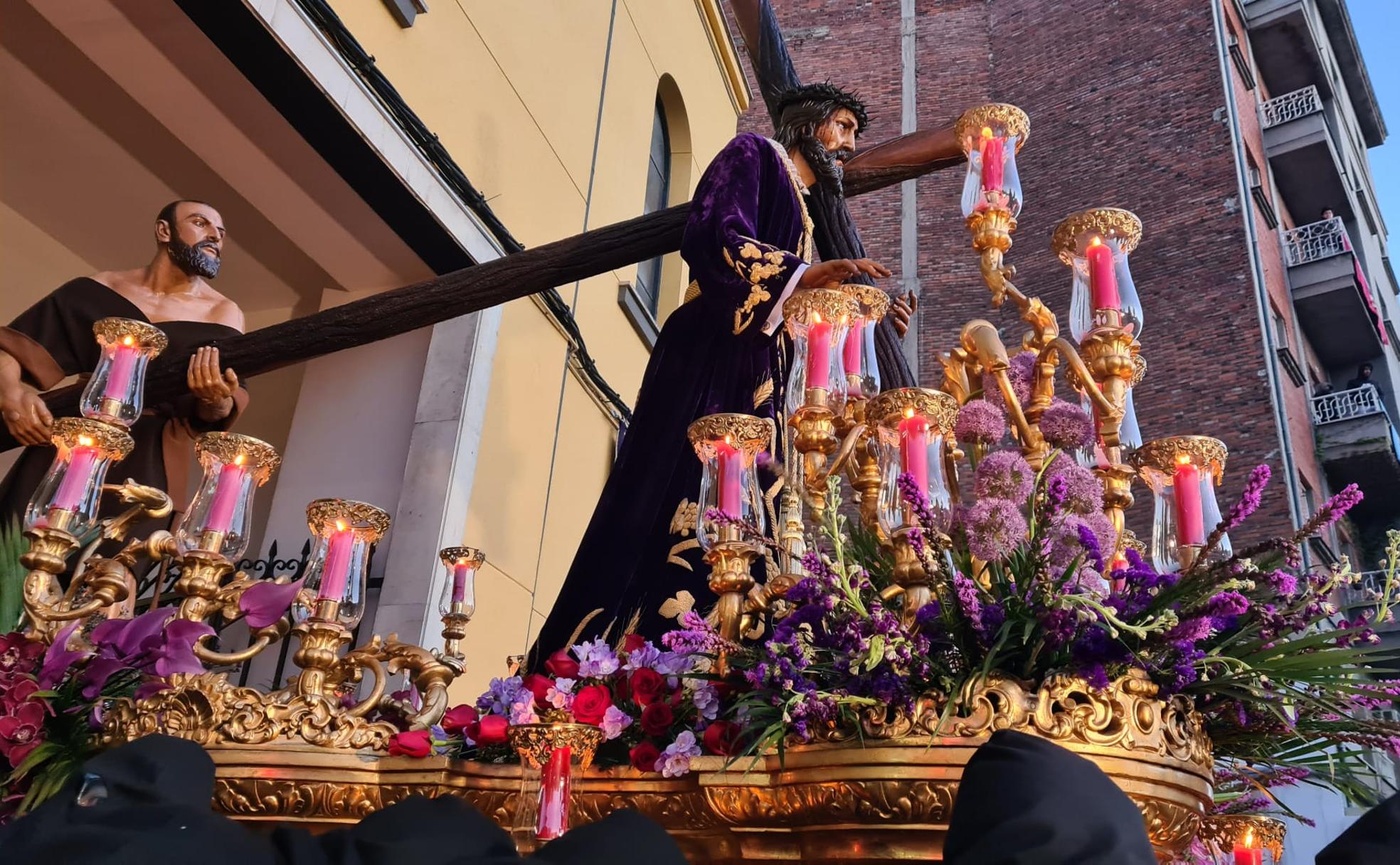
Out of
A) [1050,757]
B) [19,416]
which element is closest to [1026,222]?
[19,416]

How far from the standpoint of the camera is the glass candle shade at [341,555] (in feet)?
7.27

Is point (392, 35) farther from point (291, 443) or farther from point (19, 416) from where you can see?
point (19, 416)

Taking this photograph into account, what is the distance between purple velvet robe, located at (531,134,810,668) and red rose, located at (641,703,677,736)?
2.02 feet

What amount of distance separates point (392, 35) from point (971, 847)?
16.0 feet

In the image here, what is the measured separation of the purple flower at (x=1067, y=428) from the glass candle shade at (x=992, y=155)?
0.66 m

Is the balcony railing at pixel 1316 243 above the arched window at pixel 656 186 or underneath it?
above

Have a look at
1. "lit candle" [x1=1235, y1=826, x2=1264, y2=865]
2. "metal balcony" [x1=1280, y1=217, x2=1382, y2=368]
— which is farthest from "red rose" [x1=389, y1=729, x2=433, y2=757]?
"metal balcony" [x1=1280, y1=217, x2=1382, y2=368]

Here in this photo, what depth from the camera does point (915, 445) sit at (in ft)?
5.93

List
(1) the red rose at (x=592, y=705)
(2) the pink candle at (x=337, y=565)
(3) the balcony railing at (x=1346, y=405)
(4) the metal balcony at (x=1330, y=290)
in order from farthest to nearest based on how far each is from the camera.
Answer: (4) the metal balcony at (x=1330, y=290), (3) the balcony railing at (x=1346, y=405), (2) the pink candle at (x=337, y=565), (1) the red rose at (x=592, y=705)

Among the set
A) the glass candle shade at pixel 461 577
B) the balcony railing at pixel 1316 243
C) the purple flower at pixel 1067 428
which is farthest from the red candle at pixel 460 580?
the balcony railing at pixel 1316 243

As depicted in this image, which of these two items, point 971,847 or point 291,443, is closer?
point 971,847

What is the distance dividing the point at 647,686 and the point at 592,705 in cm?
10

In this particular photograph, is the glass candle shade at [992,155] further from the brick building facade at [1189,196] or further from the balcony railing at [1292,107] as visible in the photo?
the balcony railing at [1292,107]

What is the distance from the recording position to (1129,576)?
161 cm
